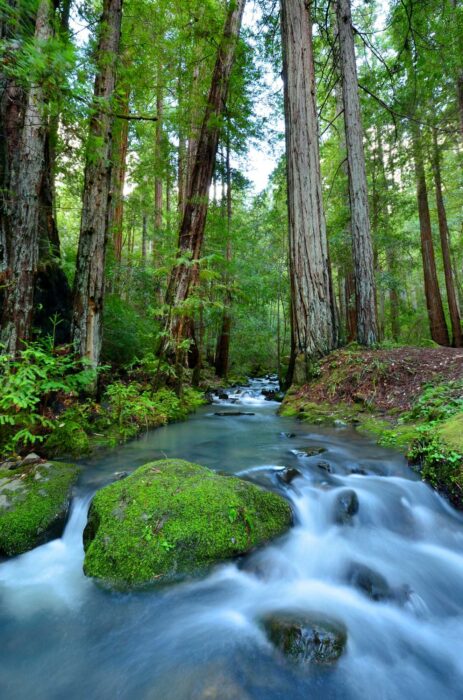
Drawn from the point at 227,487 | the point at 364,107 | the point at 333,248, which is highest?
the point at 364,107

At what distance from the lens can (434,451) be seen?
11.0 ft

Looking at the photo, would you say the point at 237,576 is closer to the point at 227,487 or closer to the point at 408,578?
the point at 227,487

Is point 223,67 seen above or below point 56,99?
above

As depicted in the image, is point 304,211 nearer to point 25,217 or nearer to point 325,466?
point 25,217

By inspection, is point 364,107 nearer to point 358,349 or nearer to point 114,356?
point 358,349

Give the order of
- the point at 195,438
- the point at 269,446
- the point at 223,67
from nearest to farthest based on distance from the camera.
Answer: the point at 269,446 → the point at 195,438 → the point at 223,67

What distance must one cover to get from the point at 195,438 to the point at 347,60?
9.80 m

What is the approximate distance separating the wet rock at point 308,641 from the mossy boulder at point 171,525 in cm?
65

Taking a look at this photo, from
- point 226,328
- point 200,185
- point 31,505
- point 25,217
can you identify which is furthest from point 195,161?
point 31,505

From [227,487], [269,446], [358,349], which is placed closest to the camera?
[227,487]

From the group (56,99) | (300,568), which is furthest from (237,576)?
(56,99)

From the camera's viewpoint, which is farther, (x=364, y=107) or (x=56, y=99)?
(x=364, y=107)

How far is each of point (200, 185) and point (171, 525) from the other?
7379mm

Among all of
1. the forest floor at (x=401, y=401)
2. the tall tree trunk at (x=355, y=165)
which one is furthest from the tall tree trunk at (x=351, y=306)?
the forest floor at (x=401, y=401)
